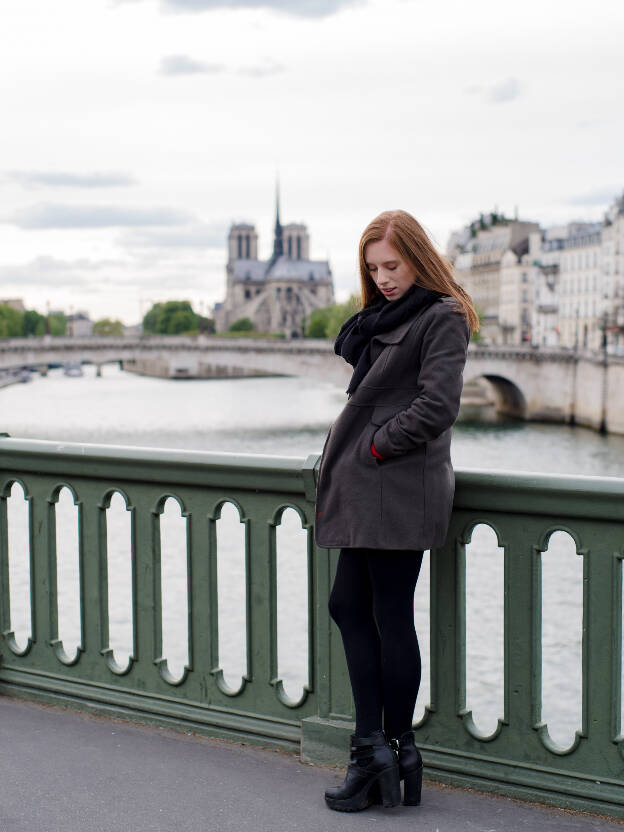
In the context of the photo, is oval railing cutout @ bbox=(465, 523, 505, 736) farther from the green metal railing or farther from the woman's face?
the woman's face

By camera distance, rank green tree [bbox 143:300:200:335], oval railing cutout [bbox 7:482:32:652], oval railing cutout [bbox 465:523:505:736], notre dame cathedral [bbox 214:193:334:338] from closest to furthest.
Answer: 1. oval railing cutout [bbox 465:523:505:736]
2. oval railing cutout [bbox 7:482:32:652]
3. green tree [bbox 143:300:200:335]
4. notre dame cathedral [bbox 214:193:334:338]

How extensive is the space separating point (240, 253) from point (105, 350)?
98033mm

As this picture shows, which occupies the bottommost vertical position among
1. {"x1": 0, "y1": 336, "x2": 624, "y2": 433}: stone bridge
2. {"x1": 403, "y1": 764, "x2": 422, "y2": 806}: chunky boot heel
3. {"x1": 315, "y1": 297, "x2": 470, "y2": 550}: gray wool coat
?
{"x1": 0, "y1": 336, "x2": 624, "y2": 433}: stone bridge

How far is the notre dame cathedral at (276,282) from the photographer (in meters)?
124

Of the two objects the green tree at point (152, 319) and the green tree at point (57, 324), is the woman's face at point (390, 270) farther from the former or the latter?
the green tree at point (57, 324)

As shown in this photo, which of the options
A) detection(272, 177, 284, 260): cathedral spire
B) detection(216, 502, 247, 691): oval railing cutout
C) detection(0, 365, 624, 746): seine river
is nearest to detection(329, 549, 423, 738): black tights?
detection(0, 365, 624, 746): seine river

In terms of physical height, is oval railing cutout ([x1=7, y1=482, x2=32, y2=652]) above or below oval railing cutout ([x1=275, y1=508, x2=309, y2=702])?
above

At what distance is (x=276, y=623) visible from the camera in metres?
2.82

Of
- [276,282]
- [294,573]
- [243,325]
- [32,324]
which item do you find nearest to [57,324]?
[243,325]

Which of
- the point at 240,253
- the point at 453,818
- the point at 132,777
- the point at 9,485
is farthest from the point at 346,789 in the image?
the point at 240,253

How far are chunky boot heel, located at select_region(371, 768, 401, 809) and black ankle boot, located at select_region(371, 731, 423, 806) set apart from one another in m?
0.03

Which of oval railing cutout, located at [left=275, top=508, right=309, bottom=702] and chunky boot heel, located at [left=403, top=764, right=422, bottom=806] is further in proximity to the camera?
oval railing cutout, located at [left=275, top=508, right=309, bottom=702]

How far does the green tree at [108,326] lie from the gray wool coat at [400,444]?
147 meters

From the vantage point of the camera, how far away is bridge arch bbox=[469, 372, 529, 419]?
1759 inches
